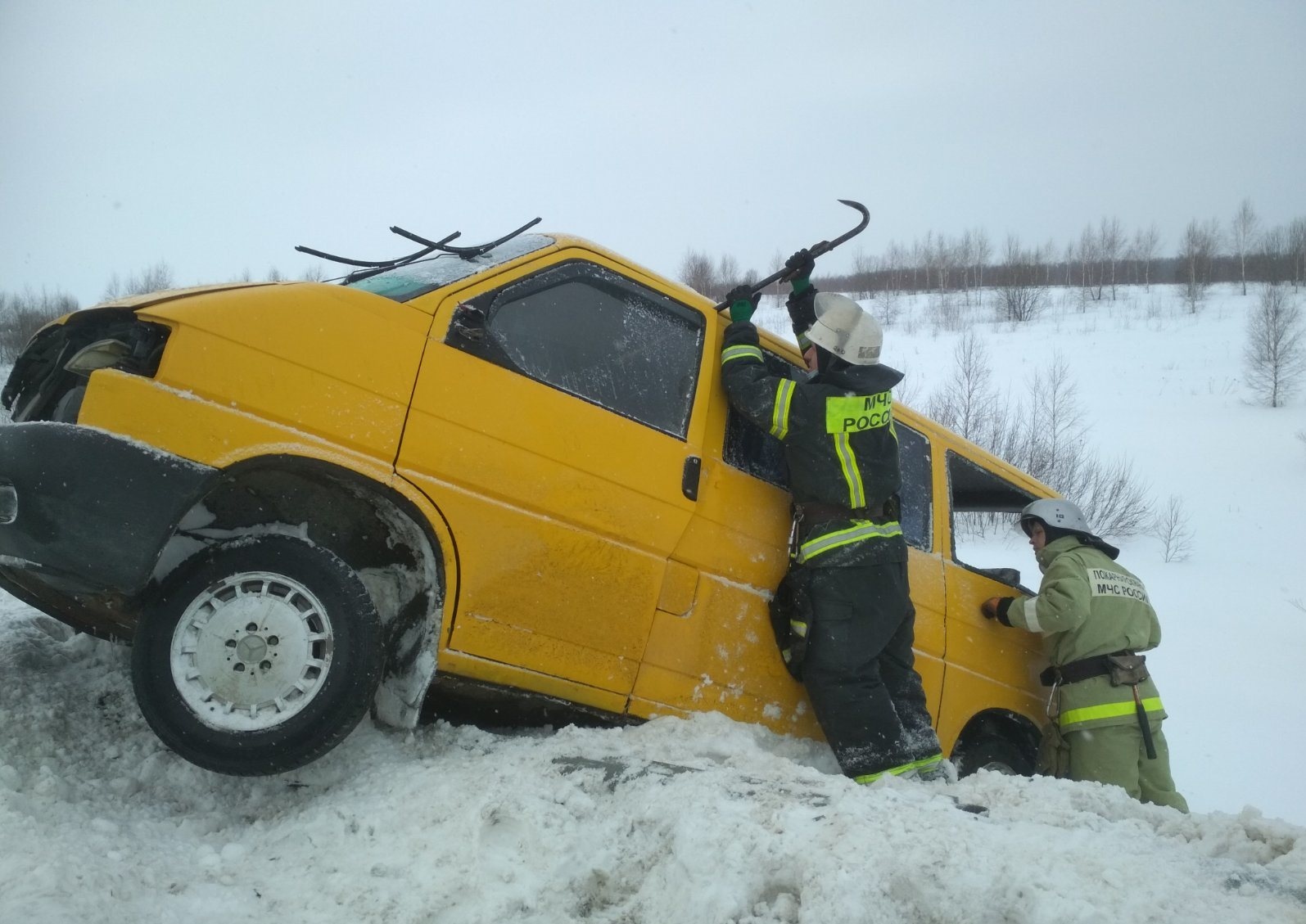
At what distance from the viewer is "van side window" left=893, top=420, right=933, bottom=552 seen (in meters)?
4.00

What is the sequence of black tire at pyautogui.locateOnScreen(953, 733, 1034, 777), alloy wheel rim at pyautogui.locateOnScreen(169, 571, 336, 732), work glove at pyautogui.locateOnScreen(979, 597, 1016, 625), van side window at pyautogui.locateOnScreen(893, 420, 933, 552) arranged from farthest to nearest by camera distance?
work glove at pyautogui.locateOnScreen(979, 597, 1016, 625), black tire at pyautogui.locateOnScreen(953, 733, 1034, 777), van side window at pyautogui.locateOnScreen(893, 420, 933, 552), alloy wheel rim at pyautogui.locateOnScreen(169, 571, 336, 732)

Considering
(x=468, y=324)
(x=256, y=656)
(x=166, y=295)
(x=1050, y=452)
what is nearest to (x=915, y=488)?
(x=468, y=324)

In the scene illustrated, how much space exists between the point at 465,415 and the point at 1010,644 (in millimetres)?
3235

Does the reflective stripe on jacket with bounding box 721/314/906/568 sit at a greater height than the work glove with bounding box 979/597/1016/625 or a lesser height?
greater

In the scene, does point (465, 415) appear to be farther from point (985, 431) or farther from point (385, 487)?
point (985, 431)

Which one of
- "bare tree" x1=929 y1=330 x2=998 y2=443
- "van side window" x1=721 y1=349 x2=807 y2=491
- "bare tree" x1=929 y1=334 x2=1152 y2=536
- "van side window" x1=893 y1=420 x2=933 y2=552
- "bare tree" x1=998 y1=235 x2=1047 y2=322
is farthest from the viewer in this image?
"bare tree" x1=998 y1=235 x2=1047 y2=322

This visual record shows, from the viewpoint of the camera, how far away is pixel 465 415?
2.77m

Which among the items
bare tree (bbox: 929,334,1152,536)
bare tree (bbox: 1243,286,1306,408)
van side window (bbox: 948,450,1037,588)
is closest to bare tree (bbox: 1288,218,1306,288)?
bare tree (bbox: 1243,286,1306,408)

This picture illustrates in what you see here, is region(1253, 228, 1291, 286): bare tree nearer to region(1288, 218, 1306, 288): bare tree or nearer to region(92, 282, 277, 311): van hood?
region(1288, 218, 1306, 288): bare tree

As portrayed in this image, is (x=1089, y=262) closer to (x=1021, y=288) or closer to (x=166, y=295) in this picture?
(x=1021, y=288)

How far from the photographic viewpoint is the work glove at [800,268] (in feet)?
12.1

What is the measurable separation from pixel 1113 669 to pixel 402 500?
3.69 m

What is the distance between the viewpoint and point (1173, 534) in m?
12.6

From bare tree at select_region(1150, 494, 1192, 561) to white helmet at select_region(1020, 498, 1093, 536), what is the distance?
9.04 metres
